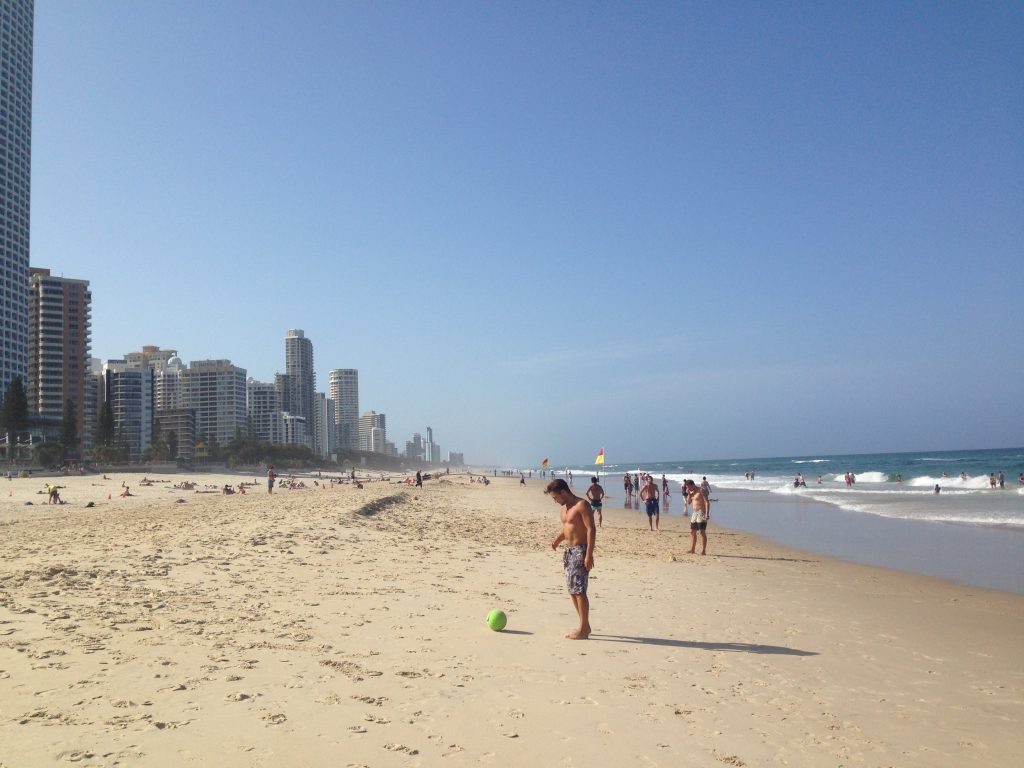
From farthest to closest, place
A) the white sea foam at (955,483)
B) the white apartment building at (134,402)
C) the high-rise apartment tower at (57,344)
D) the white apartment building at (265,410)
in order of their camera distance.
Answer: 1. the white apartment building at (265,410)
2. the white apartment building at (134,402)
3. the high-rise apartment tower at (57,344)
4. the white sea foam at (955,483)

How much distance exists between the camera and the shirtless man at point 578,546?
7.81 metres

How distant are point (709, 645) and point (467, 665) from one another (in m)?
3.08

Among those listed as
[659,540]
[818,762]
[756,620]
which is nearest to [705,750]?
[818,762]

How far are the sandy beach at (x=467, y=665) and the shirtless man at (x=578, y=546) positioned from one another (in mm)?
325

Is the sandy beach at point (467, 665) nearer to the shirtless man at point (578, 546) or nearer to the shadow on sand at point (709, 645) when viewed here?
the shadow on sand at point (709, 645)

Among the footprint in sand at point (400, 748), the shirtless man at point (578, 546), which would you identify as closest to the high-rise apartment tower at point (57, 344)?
the shirtless man at point (578, 546)

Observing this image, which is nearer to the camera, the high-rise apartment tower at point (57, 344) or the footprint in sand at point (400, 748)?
the footprint in sand at point (400, 748)

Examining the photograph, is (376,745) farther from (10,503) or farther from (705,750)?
(10,503)

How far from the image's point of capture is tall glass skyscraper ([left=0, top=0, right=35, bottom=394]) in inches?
4537

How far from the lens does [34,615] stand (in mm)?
7355

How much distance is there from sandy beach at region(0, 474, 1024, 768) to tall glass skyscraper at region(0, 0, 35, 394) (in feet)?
418

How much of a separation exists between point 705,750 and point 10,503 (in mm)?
34637

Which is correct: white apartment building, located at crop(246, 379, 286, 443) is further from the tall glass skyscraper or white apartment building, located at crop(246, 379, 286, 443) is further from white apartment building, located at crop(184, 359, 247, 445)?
the tall glass skyscraper

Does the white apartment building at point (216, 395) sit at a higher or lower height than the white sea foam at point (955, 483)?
higher
